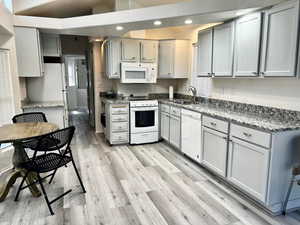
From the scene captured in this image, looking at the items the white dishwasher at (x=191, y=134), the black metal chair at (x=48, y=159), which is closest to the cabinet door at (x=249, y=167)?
the white dishwasher at (x=191, y=134)

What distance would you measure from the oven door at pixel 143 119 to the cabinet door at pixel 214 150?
1591 millimetres

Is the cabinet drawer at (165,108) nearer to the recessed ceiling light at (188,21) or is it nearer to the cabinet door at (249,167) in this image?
the recessed ceiling light at (188,21)

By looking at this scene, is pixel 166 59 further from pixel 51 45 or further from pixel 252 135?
pixel 252 135

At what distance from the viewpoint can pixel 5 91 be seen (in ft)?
11.7

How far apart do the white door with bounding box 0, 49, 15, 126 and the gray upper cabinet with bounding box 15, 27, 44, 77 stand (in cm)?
31

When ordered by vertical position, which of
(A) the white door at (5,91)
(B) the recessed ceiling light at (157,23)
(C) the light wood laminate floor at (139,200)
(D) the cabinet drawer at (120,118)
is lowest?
(C) the light wood laminate floor at (139,200)

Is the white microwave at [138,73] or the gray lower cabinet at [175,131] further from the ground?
the white microwave at [138,73]

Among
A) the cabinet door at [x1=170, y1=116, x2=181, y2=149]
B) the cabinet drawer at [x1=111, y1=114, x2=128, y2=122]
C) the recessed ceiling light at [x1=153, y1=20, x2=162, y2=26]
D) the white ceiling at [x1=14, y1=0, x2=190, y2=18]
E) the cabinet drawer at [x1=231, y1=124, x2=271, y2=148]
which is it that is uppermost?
the white ceiling at [x1=14, y1=0, x2=190, y2=18]

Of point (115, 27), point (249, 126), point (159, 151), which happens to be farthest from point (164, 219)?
point (115, 27)

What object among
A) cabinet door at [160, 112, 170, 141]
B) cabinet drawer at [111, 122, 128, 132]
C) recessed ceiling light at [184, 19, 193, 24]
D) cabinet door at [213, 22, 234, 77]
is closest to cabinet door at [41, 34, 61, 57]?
cabinet drawer at [111, 122, 128, 132]

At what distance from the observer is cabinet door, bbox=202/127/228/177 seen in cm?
279

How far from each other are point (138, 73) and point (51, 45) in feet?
6.33

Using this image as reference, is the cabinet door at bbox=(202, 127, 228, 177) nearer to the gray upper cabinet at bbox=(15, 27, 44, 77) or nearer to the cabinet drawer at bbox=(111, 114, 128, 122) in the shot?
the cabinet drawer at bbox=(111, 114, 128, 122)

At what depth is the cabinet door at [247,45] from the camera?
8.44 feet
